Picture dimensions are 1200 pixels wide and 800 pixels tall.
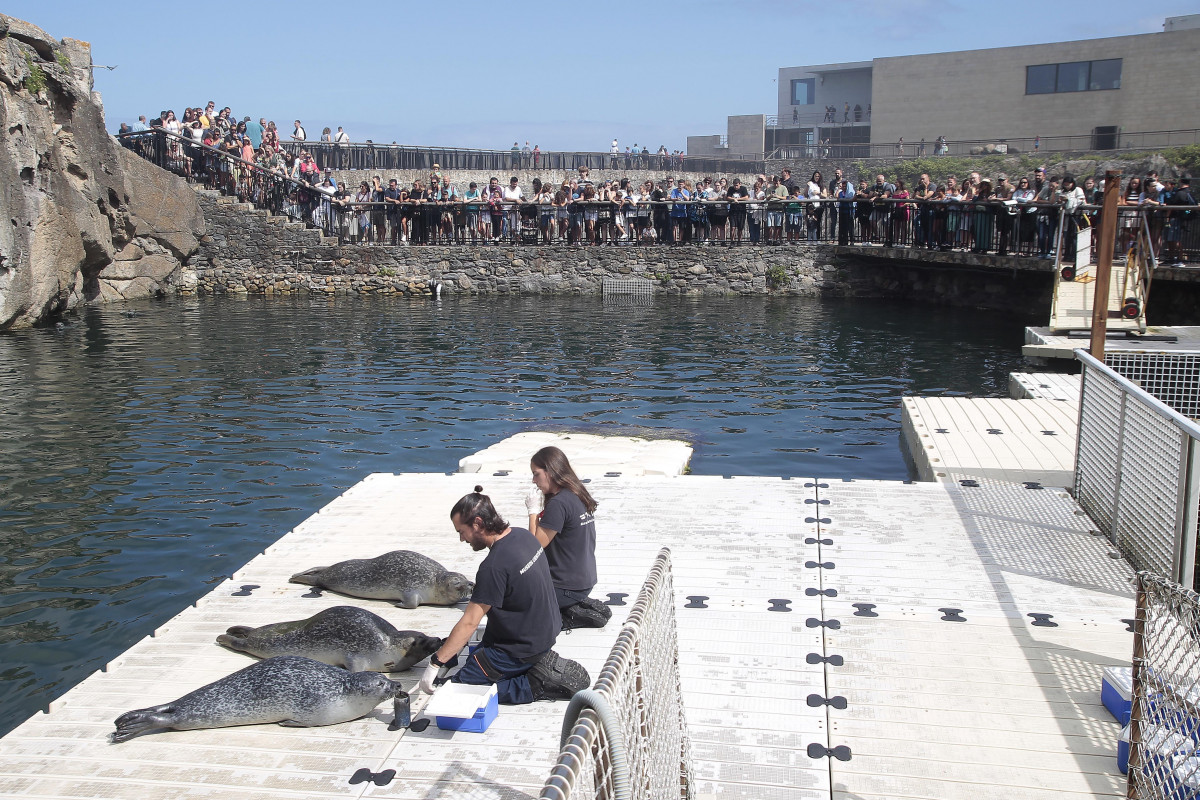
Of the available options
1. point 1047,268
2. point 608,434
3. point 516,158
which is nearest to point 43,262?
point 608,434

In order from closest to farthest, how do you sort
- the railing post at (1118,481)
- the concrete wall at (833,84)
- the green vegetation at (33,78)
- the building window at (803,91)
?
the railing post at (1118,481) → the green vegetation at (33,78) → the concrete wall at (833,84) → the building window at (803,91)

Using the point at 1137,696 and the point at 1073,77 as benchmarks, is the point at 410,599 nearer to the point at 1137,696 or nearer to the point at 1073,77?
the point at 1137,696

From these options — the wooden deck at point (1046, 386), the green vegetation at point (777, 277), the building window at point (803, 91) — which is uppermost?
the building window at point (803, 91)

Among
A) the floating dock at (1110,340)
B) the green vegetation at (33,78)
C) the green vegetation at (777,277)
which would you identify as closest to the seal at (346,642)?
the floating dock at (1110,340)

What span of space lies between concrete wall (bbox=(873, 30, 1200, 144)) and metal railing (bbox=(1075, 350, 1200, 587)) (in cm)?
3996

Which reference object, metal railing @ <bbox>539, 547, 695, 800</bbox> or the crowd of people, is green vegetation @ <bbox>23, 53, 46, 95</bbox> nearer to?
the crowd of people

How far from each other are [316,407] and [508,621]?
9377 millimetres

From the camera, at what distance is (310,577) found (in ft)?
20.4

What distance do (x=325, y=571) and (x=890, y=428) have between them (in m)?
8.03

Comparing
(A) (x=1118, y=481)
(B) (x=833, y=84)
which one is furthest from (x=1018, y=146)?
(A) (x=1118, y=481)

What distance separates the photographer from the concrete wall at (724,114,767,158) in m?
61.9

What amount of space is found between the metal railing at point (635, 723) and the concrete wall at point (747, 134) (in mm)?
60521

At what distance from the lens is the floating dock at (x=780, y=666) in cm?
408

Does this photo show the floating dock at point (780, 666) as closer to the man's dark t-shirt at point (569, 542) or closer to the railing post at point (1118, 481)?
the railing post at point (1118, 481)
